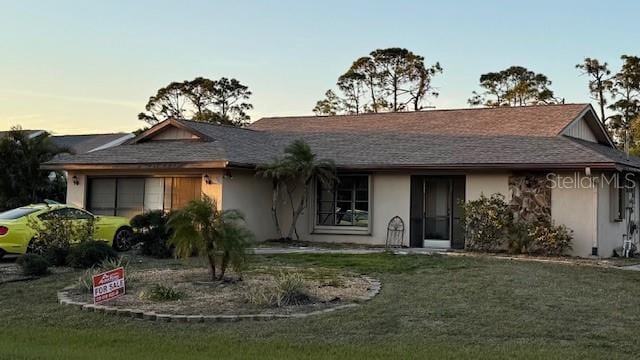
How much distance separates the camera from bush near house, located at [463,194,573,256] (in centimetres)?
1694

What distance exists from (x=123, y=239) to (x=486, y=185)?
927 centimetres

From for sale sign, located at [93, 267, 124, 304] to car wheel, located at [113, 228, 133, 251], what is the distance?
6.80 meters

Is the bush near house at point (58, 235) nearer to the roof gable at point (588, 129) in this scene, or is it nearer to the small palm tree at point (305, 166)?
the small palm tree at point (305, 166)

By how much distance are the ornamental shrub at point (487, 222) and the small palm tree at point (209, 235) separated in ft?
27.7

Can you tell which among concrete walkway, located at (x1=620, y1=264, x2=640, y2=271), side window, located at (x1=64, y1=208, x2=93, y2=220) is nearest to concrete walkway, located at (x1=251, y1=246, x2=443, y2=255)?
side window, located at (x1=64, y1=208, x2=93, y2=220)

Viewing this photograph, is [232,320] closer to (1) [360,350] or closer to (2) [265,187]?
(1) [360,350]

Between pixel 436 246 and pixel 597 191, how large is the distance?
4363 mm

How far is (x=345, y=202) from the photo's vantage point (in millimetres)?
20000

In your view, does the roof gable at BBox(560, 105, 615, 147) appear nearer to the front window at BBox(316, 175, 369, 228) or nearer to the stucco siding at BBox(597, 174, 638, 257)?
the stucco siding at BBox(597, 174, 638, 257)

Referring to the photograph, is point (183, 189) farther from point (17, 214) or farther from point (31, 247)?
point (31, 247)

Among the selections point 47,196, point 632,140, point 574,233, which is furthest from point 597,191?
point 632,140

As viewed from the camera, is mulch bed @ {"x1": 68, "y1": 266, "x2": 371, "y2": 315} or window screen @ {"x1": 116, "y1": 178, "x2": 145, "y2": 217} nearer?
mulch bed @ {"x1": 68, "y1": 266, "x2": 371, "y2": 315}

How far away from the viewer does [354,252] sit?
17016mm

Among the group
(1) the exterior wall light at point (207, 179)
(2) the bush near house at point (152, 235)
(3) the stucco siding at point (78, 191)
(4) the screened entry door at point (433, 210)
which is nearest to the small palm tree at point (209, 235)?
(2) the bush near house at point (152, 235)
